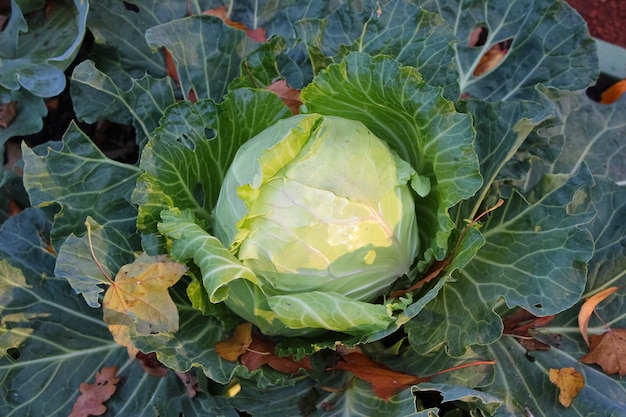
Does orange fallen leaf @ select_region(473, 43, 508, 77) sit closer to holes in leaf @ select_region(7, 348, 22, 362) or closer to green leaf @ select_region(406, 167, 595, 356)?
green leaf @ select_region(406, 167, 595, 356)

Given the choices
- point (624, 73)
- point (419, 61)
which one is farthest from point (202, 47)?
point (624, 73)

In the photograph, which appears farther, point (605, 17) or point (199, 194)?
point (605, 17)

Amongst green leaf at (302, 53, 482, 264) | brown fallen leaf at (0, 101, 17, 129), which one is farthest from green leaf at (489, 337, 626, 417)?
brown fallen leaf at (0, 101, 17, 129)

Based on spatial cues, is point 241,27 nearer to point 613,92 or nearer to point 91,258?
point 91,258

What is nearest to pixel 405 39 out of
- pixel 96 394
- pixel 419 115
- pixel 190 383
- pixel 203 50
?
pixel 419 115

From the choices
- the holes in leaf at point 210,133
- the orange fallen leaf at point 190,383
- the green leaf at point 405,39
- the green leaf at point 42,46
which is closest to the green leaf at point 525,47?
the green leaf at point 405,39

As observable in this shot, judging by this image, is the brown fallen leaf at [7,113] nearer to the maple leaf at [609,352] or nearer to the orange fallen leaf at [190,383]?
the orange fallen leaf at [190,383]
